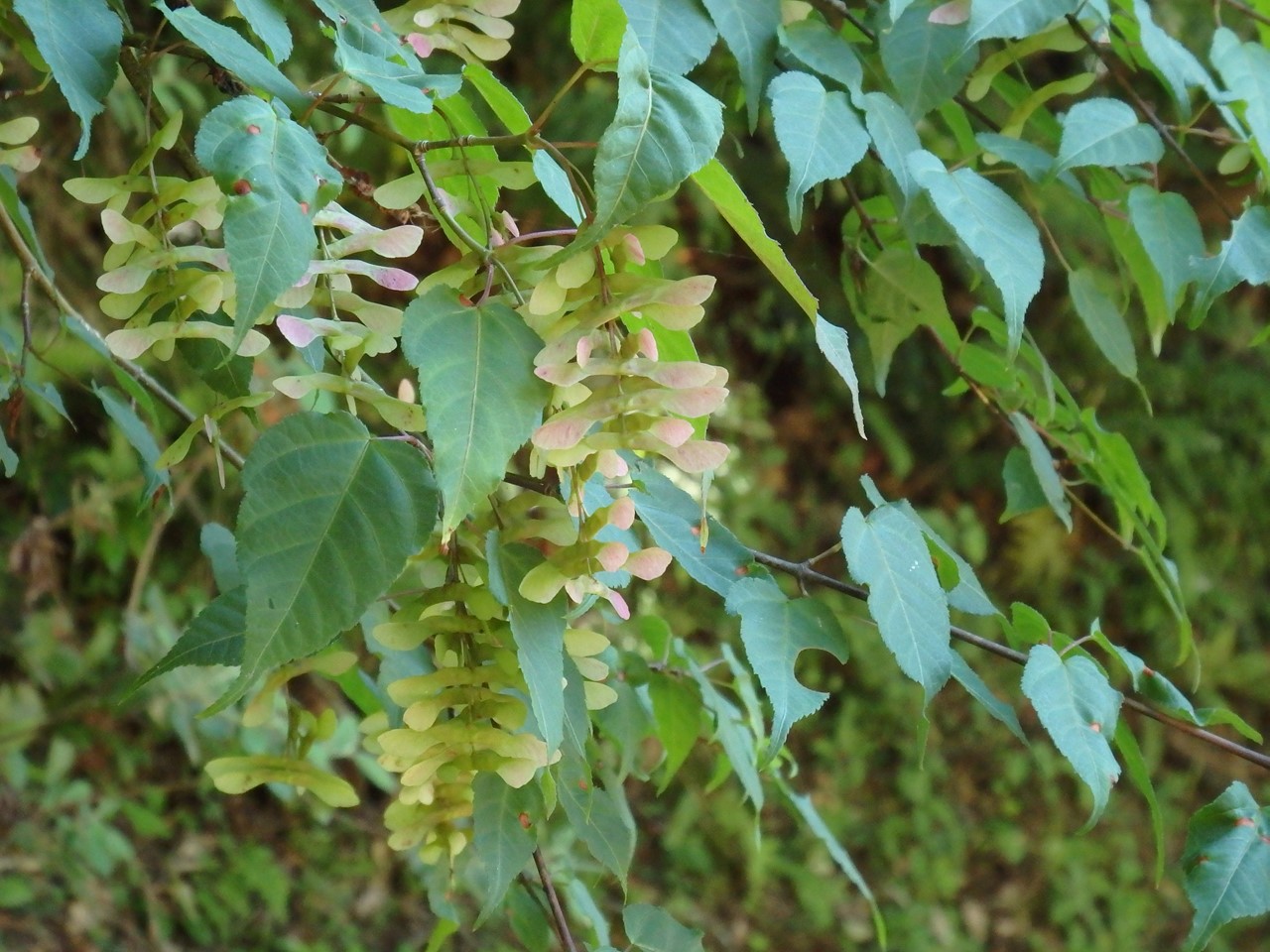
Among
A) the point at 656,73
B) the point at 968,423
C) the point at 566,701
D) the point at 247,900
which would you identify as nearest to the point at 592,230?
the point at 656,73

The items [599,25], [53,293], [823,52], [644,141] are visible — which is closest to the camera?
[644,141]

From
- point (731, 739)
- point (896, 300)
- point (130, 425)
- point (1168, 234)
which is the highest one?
point (1168, 234)

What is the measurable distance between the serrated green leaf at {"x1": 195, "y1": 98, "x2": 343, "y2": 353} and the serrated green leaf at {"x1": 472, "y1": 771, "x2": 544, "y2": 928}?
0.24m

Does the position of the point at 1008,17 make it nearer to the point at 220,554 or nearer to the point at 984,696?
the point at 984,696

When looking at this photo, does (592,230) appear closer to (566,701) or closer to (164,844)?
(566,701)

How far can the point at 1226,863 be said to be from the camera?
622 millimetres

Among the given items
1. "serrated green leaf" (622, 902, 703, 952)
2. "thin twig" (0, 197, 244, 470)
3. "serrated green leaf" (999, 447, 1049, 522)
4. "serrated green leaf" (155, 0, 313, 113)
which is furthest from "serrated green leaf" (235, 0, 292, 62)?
"serrated green leaf" (999, 447, 1049, 522)

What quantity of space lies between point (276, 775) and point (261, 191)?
319 mm

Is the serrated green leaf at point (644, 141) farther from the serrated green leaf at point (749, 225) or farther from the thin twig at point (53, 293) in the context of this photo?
the thin twig at point (53, 293)

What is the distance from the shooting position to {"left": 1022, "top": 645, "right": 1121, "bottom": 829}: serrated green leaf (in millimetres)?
563

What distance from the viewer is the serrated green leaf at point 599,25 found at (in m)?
0.54

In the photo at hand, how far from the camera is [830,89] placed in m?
0.69

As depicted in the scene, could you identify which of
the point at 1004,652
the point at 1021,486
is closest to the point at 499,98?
the point at 1004,652

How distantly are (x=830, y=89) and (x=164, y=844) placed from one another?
6.57 feet
